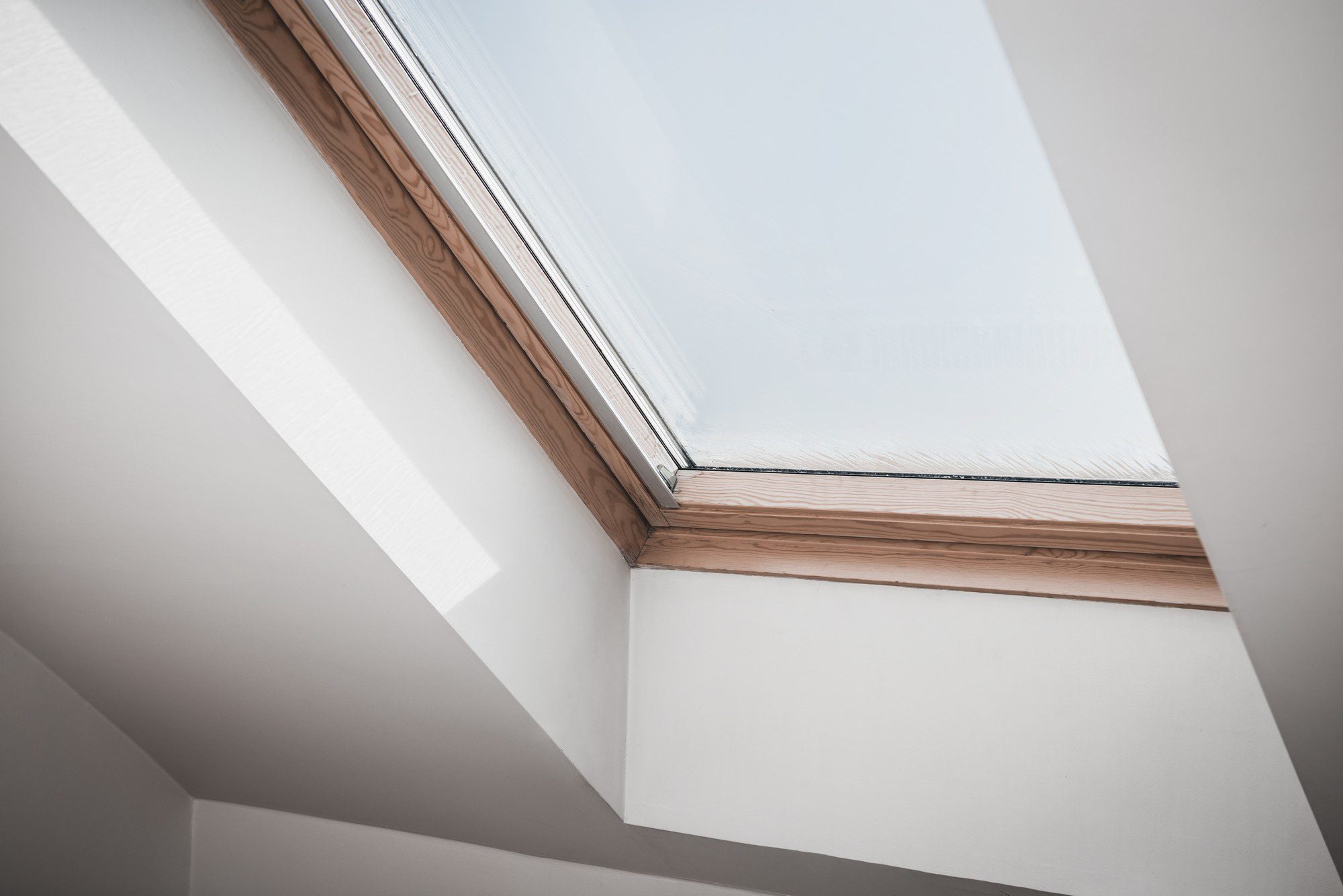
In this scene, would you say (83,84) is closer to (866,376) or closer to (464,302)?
(464,302)

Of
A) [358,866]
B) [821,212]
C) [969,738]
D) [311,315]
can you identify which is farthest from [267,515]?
[358,866]

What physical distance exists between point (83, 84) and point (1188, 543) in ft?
4.54

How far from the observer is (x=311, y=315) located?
3.59 feet

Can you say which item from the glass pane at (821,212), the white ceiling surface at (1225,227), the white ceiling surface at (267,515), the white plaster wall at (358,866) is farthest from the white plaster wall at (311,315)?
the white ceiling surface at (1225,227)

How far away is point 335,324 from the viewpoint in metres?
1.13

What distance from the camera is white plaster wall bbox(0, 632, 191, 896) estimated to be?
1967mm

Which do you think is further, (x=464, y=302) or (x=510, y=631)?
(x=510, y=631)

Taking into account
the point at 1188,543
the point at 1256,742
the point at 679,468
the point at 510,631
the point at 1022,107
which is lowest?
the point at 1256,742

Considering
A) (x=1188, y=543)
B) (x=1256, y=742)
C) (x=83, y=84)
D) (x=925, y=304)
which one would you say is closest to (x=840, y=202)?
(x=925, y=304)

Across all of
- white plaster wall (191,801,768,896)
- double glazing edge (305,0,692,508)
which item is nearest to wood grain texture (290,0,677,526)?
double glazing edge (305,0,692,508)

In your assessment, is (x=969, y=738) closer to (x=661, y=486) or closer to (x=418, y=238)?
(x=661, y=486)

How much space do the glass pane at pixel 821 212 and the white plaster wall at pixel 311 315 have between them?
22 cm

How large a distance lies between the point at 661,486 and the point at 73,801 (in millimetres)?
1609

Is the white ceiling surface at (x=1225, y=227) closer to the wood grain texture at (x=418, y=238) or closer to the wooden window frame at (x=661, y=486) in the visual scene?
the wooden window frame at (x=661, y=486)
